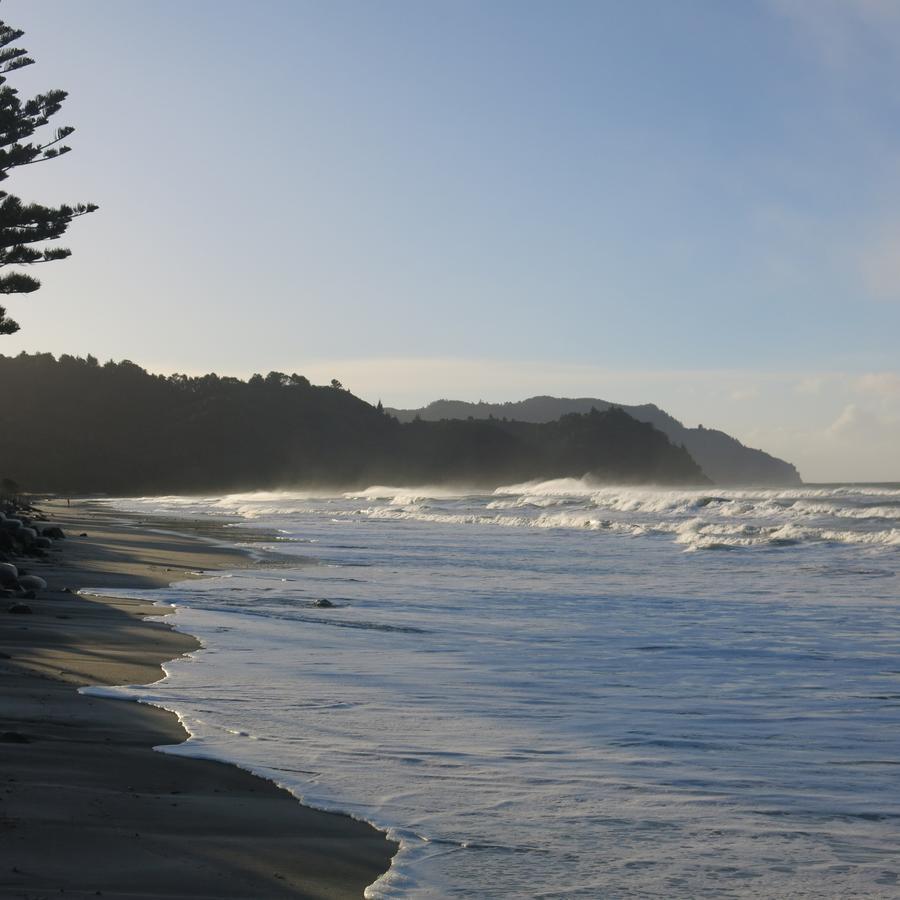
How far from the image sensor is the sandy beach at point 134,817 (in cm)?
338

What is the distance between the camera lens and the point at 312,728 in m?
5.79

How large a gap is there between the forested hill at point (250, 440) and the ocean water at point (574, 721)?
8501 centimetres

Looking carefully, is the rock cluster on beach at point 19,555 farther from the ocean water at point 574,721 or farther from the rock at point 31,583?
the ocean water at point 574,721

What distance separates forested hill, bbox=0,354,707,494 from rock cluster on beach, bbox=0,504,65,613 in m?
75.9

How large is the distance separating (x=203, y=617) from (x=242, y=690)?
13.2 feet

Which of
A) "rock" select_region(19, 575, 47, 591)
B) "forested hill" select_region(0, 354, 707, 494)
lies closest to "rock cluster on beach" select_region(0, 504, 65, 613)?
"rock" select_region(19, 575, 47, 591)

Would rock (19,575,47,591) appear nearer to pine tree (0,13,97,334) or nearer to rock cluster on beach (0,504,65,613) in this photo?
rock cluster on beach (0,504,65,613)

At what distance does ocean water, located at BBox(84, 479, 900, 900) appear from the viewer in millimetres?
3883

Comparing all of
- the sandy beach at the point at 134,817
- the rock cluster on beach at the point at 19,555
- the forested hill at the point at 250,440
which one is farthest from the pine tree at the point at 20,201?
the forested hill at the point at 250,440

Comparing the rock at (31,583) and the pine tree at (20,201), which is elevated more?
the pine tree at (20,201)

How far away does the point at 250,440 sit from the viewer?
110 metres

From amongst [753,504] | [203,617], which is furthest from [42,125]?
[753,504]

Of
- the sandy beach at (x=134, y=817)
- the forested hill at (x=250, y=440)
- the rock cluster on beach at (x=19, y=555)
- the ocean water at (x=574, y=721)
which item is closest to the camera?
the sandy beach at (x=134, y=817)

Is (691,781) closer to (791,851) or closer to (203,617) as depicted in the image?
(791,851)
